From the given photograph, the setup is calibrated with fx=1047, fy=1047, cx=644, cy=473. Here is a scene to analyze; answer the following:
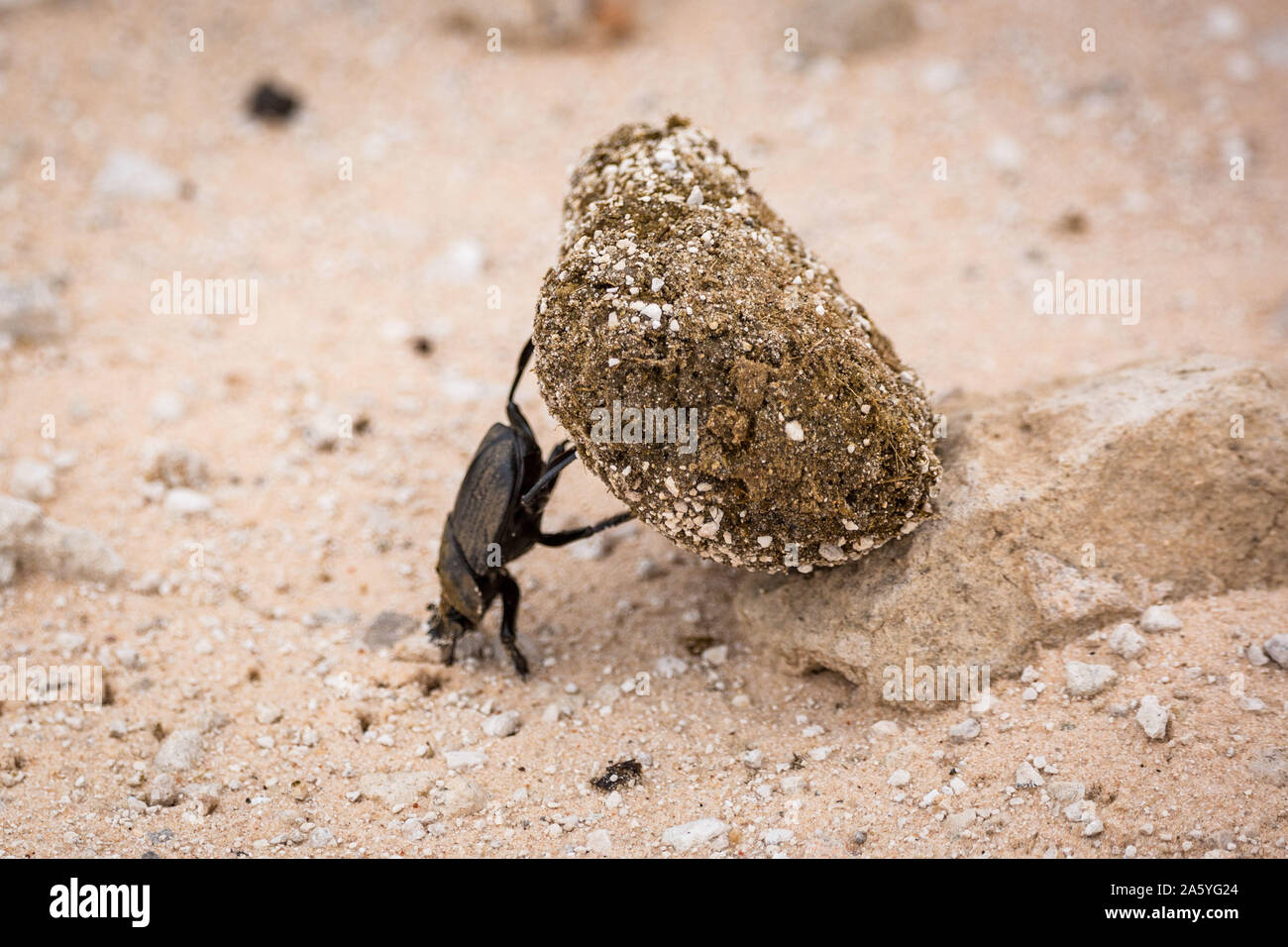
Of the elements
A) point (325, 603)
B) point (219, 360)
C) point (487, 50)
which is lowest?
point (325, 603)

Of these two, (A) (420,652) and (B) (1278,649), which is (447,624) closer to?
(A) (420,652)

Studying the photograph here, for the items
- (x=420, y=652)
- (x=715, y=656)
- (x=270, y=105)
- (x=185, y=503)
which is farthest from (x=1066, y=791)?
(x=270, y=105)

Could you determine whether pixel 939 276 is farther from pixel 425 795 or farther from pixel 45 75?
pixel 45 75

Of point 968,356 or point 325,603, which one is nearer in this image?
point 325,603

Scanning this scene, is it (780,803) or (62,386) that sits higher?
(62,386)

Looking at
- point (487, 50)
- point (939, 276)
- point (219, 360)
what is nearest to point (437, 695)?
point (219, 360)

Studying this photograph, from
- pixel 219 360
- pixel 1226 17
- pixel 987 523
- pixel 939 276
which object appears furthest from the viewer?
pixel 1226 17
